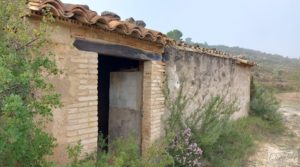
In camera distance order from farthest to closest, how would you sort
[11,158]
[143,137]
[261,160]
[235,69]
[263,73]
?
[263,73] → [235,69] → [261,160] → [143,137] → [11,158]

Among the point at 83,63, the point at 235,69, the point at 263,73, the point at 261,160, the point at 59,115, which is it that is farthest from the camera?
the point at 263,73

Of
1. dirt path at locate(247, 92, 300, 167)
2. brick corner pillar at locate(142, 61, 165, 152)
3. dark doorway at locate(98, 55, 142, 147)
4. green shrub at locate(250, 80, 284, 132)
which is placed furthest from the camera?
green shrub at locate(250, 80, 284, 132)

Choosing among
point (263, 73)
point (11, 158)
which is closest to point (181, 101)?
point (11, 158)

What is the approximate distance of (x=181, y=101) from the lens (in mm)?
7293

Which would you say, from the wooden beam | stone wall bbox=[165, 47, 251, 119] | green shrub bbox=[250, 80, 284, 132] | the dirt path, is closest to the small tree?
the wooden beam

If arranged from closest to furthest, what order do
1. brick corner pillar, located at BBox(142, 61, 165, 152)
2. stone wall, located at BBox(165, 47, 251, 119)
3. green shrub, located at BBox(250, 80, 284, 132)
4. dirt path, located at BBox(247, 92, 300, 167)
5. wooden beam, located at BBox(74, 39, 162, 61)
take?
wooden beam, located at BBox(74, 39, 162, 61), brick corner pillar, located at BBox(142, 61, 165, 152), stone wall, located at BBox(165, 47, 251, 119), dirt path, located at BBox(247, 92, 300, 167), green shrub, located at BBox(250, 80, 284, 132)

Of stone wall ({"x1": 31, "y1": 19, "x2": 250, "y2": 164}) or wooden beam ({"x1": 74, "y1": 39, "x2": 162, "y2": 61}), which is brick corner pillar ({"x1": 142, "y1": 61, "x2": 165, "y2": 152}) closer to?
stone wall ({"x1": 31, "y1": 19, "x2": 250, "y2": 164})

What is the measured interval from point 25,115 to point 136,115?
3985 millimetres

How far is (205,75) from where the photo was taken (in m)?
8.76

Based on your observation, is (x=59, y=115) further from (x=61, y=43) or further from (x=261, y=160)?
(x=261, y=160)

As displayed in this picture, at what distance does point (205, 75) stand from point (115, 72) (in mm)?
2913

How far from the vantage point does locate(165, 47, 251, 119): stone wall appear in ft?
23.8

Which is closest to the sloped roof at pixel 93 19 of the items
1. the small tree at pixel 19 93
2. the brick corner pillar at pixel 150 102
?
the brick corner pillar at pixel 150 102

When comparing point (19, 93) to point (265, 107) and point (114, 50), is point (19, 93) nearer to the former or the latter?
point (114, 50)
